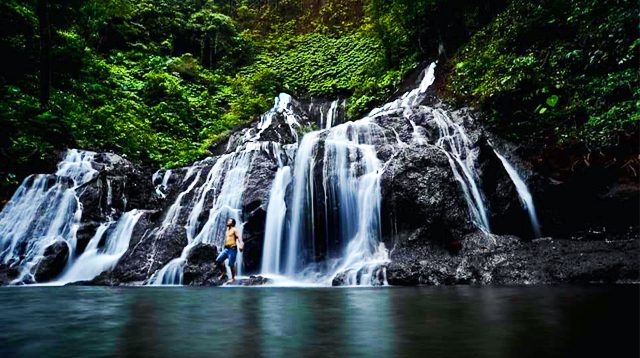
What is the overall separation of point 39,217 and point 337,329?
456 inches

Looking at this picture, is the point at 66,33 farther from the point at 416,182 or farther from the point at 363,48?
the point at 416,182

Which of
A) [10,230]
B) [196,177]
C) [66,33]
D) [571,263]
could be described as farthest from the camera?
[66,33]

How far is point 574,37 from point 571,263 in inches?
317

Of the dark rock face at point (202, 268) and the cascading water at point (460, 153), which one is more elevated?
the cascading water at point (460, 153)

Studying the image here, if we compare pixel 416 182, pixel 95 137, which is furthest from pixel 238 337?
pixel 95 137

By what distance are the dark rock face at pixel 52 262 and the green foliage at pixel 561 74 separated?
12.1 m

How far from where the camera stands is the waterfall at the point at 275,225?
9469mm

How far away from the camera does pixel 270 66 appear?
1192 inches

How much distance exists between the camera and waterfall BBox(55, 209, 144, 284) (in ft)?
31.1

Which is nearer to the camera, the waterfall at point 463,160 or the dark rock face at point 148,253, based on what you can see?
the dark rock face at point 148,253

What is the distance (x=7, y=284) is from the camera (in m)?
8.55

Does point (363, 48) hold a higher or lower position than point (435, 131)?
higher

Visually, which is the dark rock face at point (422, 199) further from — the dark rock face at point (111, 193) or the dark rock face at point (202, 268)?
the dark rock face at point (111, 193)

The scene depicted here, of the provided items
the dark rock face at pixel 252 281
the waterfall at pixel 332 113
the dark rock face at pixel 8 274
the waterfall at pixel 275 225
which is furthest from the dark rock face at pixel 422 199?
the waterfall at pixel 332 113
